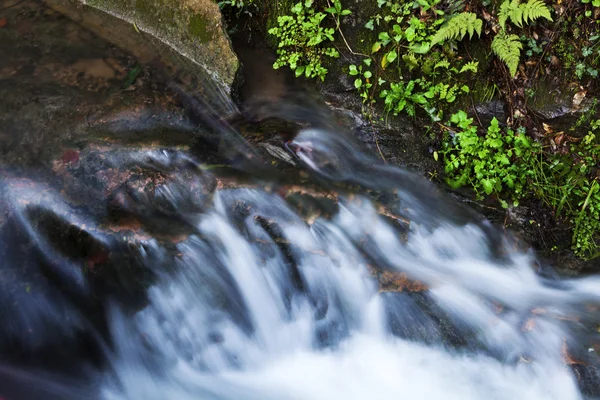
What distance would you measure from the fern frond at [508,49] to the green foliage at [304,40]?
1428 millimetres

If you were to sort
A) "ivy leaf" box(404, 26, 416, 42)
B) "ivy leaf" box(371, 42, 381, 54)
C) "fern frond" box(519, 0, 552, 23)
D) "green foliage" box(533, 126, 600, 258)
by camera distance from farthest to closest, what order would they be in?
"ivy leaf" box(371, 42, 381, 54) → "ivy leaf" box(404, 26, 416, 42) → "green foliage" box(533, 126, 600, 258) → "fern frond" box(519, 0, 552, 23)

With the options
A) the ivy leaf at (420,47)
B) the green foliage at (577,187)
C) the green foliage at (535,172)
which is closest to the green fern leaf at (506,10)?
the ivy leaf at (420,47)

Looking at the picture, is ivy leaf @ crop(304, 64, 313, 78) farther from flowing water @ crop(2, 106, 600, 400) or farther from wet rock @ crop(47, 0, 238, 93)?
flowing water @ crop(2, 106, 600, 400)

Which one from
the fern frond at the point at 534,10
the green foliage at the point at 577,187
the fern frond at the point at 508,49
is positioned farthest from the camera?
the green foliage at the point at 577,187

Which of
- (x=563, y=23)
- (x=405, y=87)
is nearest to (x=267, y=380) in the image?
(x=405, y=87)

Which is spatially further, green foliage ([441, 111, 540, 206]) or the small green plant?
green foliage ([441, 111, 540, 206])

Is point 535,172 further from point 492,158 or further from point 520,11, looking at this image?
point 520,11

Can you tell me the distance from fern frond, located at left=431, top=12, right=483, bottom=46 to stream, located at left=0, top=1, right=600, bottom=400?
1.23 metres

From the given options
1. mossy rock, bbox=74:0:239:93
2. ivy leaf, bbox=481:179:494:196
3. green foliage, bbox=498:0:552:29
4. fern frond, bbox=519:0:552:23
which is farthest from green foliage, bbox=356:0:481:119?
mossy rock, bbox=74:0:239:93

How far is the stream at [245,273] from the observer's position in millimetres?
3744

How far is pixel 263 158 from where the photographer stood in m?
4.45

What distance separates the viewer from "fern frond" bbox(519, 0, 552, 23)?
3709 mm

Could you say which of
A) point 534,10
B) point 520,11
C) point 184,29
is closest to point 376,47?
point 520,11

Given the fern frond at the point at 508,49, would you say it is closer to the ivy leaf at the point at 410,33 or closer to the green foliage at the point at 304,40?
the ivy leaf at the point at 410,33
